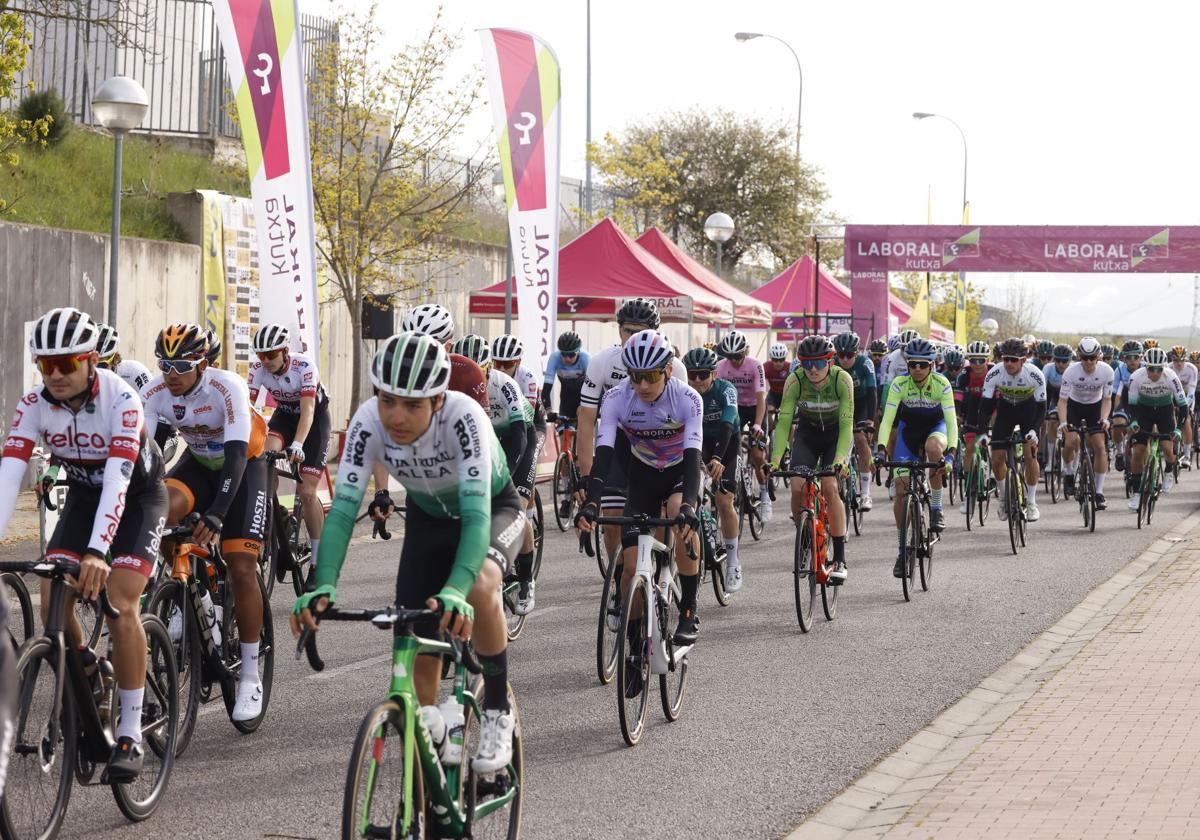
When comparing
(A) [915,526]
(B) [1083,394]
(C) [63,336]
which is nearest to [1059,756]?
(C) [63,336]

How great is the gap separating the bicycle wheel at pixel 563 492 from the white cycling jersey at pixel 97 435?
933 centimetres

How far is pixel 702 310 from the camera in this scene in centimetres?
2480

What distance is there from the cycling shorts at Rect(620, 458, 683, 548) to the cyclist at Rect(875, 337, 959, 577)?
426 centimetres

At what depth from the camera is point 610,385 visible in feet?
40.2

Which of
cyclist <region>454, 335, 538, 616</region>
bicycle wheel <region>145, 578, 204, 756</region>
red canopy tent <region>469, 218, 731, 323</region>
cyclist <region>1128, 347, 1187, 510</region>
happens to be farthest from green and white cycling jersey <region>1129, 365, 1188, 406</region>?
bicycle wheel <region>145, 578, 204, 756</region>

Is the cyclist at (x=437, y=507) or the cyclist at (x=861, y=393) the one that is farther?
the cyclist at (x=861, y=393)

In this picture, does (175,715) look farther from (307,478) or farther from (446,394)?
(307,478)

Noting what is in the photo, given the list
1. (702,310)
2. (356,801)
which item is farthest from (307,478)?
(702,310)

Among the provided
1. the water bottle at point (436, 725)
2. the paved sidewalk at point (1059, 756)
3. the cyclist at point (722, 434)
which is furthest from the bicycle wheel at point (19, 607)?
the cyclist at point (722, 434)

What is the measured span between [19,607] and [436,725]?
4.33m

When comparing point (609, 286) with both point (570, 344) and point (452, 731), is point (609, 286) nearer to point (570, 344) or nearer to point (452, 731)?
point (570, 344)

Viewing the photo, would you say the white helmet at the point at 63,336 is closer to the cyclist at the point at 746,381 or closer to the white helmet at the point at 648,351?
the white helmet at the point at 648,351

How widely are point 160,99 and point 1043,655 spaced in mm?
20552

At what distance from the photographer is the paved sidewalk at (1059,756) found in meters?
5.74
